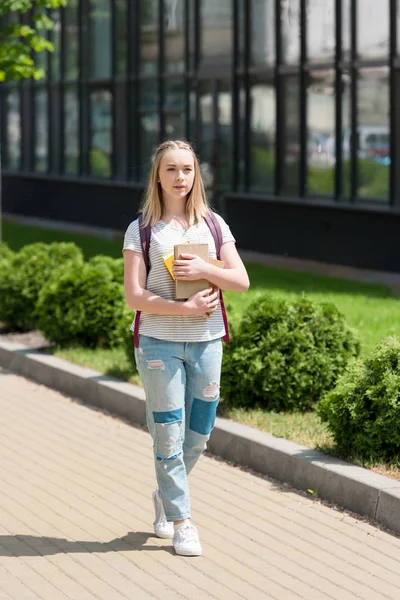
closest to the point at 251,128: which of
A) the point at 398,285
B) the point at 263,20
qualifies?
the point at 263,20

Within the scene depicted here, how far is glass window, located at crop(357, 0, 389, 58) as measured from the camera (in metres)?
20.1

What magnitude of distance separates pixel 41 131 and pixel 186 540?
2715cm

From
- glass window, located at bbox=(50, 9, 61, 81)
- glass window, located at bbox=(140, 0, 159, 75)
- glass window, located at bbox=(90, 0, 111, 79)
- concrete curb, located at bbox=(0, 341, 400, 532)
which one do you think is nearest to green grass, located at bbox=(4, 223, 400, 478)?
concrete curb, located at bbox=(0, 341, 400, 532)

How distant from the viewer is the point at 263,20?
23.2 meters

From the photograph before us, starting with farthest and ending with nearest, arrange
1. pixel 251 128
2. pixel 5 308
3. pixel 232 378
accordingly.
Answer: pixel 251 128, pixel 5 308, pixel 232 378

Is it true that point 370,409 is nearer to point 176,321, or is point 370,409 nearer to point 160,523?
point 160,523

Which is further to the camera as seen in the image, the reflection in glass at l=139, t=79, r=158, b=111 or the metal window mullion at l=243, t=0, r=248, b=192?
the reflection in glass at l=139, t=79, r=158, b=111

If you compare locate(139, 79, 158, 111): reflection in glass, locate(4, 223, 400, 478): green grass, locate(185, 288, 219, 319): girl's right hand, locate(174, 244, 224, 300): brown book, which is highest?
locate(139, 79, 158, 111): reflection in glass

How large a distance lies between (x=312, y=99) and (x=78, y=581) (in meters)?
16.7

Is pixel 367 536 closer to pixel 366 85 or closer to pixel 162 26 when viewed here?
pixel 366 85

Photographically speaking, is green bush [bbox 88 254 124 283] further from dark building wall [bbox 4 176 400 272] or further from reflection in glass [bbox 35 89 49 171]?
reflection in glass [bbox 35 89 49 171]

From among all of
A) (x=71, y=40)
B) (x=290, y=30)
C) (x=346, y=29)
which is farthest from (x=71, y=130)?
(x=346, y=29)

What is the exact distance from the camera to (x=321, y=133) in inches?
856

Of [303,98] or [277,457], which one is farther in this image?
[303,98]
